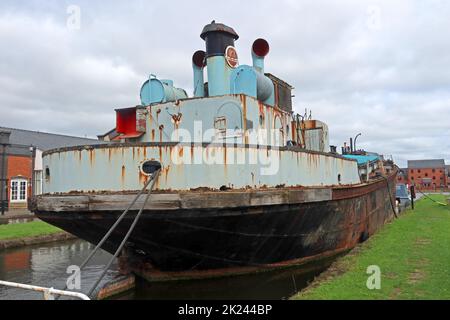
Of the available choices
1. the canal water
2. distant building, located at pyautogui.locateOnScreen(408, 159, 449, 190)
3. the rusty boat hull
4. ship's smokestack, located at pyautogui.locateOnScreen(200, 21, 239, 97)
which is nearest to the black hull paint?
the rusty boat hull

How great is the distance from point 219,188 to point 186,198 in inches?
29.7

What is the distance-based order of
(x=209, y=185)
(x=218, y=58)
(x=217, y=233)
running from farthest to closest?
(x=218, y=58), (x=217, y=233), (x=209, y=185)

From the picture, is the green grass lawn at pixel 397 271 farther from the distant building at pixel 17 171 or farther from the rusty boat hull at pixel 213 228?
the distant building at pixel 17 171

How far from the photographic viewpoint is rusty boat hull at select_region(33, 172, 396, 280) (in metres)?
7.16

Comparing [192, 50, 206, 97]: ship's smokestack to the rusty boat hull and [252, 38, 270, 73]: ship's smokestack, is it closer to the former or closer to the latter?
[252, 38, 270, 73]: ship's smokestack

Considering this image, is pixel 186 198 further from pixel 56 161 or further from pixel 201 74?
pixel 201 74

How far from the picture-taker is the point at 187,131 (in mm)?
9562

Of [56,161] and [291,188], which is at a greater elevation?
[56,161]

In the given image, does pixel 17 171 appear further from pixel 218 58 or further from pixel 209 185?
pixel 209 185

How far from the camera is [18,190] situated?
30719 millimetres

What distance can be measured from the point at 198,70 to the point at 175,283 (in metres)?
6.32

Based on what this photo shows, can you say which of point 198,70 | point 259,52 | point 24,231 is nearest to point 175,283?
point 198,70

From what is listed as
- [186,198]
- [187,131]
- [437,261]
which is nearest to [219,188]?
[186,198]

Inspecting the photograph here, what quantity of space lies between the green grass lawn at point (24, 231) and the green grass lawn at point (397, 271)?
13.1 m
